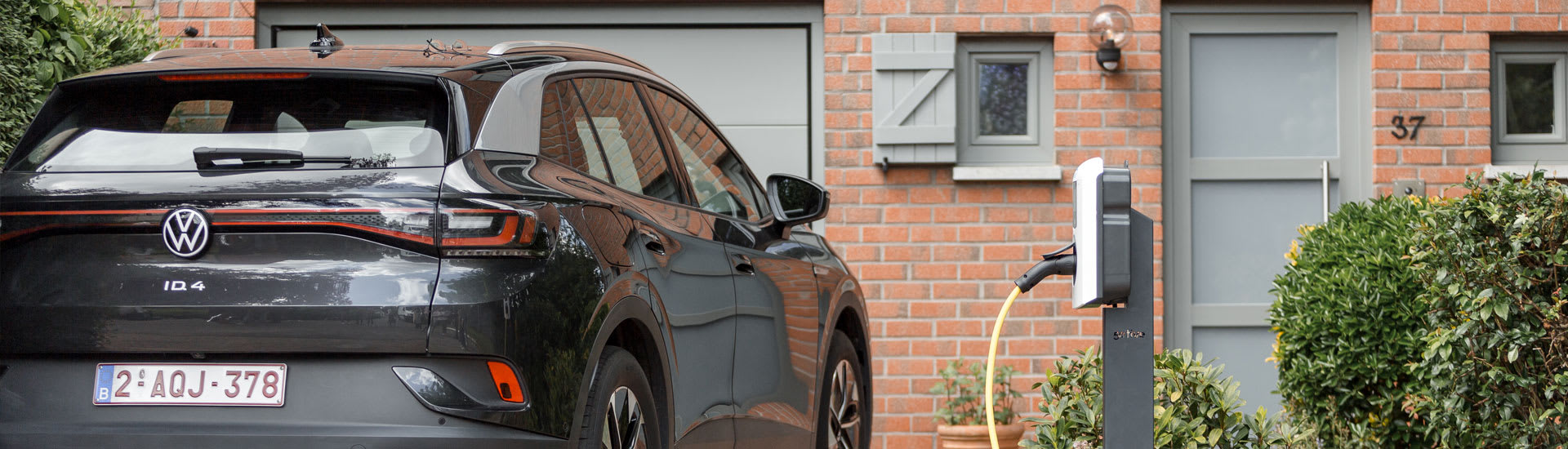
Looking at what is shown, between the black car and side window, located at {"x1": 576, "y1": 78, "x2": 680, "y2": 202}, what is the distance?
11.0 inches

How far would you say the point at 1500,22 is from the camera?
23.1 ft

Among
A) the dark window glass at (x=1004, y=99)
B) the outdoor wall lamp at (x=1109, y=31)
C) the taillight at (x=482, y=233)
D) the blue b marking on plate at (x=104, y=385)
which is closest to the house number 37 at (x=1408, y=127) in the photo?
the outdoor wall lamp at (x=1109, y=31)

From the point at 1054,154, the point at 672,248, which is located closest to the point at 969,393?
the point at 1054,154

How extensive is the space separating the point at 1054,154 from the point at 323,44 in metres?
4.60

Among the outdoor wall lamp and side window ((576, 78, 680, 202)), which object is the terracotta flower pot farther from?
side window ((576, 78, 680, 202))

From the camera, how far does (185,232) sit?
2.54 metres

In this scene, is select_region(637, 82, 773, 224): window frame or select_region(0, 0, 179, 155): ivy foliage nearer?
select_region(637, 82, 773, 224): window frame

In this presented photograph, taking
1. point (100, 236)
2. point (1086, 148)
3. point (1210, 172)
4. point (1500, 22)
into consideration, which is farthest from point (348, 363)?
point (1500, 22)

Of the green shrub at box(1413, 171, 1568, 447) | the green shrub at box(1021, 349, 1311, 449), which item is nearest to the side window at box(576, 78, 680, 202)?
the green shrub at box(1021, 349, 1311, 449)

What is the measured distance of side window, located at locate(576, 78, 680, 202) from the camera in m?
3.37

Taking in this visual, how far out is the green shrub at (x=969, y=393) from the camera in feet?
22.6

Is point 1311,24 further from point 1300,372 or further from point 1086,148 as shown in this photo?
point 1300,372

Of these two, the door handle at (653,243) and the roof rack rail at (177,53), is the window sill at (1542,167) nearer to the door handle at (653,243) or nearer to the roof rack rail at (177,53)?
the door handle at (653,243)

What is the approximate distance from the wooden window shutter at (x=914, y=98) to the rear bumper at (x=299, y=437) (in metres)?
4.61
